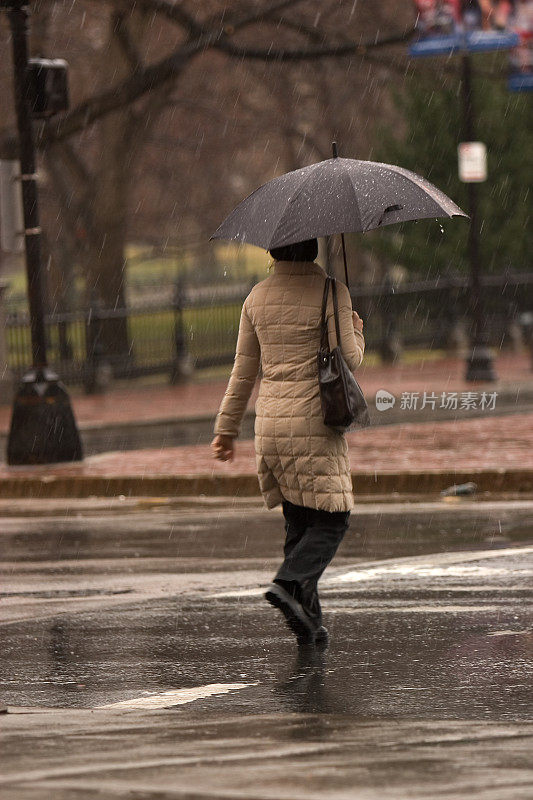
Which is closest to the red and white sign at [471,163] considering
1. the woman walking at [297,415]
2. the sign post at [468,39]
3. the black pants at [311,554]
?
the sign post at [468,39]

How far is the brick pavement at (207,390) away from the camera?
22.3m

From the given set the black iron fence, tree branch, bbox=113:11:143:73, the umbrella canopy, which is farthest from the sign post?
the umbrella canopy

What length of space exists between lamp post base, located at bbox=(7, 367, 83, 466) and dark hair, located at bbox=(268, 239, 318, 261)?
7.90 meters

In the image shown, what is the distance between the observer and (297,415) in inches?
291

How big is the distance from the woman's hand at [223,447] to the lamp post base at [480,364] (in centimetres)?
1693

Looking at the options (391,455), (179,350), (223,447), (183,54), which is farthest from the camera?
(179,350)

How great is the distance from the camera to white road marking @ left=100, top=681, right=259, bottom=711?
21.1ft

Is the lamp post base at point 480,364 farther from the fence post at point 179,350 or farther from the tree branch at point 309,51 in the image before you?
the fence post at point 179,350

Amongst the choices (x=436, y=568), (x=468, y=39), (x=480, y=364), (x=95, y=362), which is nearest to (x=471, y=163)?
(x=468, y=39)

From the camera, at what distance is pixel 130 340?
1125 inches

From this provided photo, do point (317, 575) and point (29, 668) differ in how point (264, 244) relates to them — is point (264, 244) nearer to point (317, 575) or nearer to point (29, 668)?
point (317, 575)

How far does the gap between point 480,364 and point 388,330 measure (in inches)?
256

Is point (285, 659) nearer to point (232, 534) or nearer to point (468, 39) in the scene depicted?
point (232, 534)

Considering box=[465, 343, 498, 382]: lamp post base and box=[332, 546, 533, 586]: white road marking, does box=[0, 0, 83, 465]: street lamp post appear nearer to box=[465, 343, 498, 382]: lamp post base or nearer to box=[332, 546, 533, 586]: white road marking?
box=[332, 546, 533, 586]: white road marking
